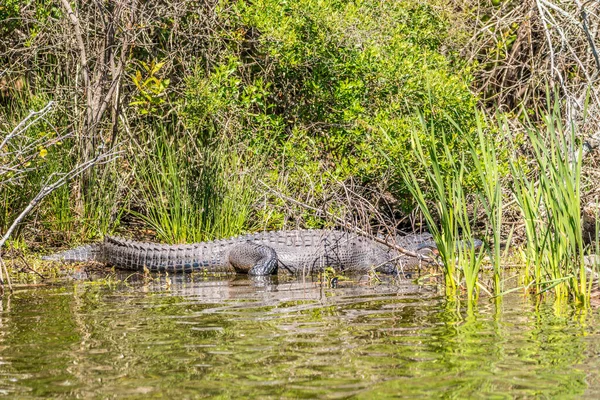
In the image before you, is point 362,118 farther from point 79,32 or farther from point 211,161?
point 79,32

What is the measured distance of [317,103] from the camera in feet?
31.2

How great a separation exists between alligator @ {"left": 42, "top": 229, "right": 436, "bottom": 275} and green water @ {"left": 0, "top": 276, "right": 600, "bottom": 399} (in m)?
2.39

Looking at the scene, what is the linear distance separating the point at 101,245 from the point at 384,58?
3348 mm

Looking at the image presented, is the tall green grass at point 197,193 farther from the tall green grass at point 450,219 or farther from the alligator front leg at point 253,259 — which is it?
the tall green grass at point 450,219

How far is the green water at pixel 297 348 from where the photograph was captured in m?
3.29

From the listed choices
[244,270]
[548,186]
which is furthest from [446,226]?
[244,270]

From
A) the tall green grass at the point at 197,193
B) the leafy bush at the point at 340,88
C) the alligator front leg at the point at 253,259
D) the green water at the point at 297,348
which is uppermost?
the leafy bush at the point at 340,88

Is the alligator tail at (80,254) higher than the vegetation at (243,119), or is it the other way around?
the vegetation at (243,119)

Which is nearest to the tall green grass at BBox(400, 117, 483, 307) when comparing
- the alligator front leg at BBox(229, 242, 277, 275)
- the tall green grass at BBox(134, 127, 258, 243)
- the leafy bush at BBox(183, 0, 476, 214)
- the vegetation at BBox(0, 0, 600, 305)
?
the vegetation at BBox(0, 0, 600, 305)

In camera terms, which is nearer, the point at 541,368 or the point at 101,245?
the point at 541,368

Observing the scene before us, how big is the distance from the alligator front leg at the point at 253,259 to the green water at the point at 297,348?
7.67 feet

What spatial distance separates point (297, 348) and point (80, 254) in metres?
4.95

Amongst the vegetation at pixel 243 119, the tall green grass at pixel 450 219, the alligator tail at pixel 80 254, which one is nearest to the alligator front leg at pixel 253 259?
the vegetation at pixel 243 119

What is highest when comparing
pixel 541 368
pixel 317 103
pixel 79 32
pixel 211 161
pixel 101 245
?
pixel 79 32
